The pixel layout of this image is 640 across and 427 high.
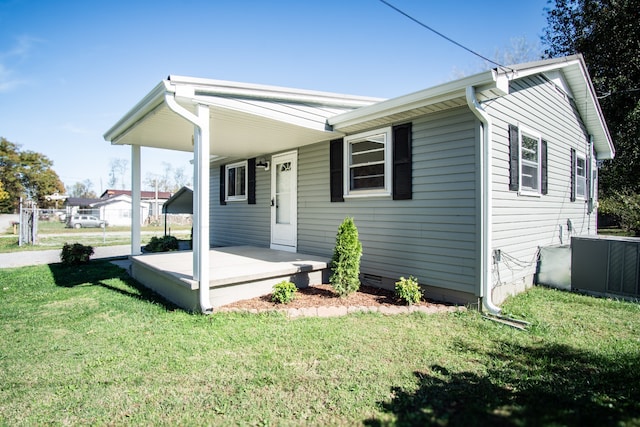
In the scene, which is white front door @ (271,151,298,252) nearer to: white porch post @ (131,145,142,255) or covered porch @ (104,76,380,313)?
covered porch @ (104,76,380,313)

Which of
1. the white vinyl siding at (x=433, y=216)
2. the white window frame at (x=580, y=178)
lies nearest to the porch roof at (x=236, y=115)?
the white vinyl siding at (x=433, y=216)

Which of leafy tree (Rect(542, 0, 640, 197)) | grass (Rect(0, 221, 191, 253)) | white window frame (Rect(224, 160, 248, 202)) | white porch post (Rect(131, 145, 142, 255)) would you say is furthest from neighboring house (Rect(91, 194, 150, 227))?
leafy tree (Rect(542, 0, 640, 197))

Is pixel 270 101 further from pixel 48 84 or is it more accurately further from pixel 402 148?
pixel 48 84

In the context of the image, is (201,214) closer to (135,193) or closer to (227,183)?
(135,193)

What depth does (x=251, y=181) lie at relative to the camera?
8.52 m

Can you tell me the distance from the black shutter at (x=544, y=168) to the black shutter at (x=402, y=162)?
2.76 m

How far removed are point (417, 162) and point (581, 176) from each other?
556 cm

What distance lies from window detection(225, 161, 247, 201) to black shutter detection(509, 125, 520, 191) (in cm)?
608

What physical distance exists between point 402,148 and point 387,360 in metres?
3.23

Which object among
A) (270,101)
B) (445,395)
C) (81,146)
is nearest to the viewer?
(445,395)

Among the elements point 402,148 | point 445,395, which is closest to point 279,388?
point 445,395

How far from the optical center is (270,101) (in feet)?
16.3

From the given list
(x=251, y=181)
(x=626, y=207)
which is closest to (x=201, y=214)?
(x=251, y=181)

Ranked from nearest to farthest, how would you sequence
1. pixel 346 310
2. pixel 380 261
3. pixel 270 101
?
pixel 346 310, pixel 270 101, pixel 380 261
